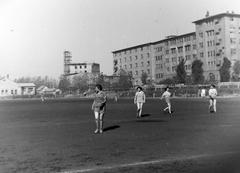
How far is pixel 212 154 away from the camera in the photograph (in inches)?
340

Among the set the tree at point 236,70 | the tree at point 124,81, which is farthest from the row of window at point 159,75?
the tree at point 236,70

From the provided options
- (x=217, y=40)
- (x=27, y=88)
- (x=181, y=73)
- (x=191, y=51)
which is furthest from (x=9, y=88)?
(x=217, y=40)

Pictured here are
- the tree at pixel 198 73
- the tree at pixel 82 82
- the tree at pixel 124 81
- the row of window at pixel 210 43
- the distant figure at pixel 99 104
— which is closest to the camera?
the distant figure at pixel 99 104

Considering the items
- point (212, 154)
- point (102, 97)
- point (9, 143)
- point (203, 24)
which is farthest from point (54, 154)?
point (203, 24)

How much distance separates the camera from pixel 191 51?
97.4 meters

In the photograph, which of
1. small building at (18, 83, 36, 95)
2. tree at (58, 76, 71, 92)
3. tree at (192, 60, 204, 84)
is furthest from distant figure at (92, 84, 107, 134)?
small building at (18, 83, 36, 95)

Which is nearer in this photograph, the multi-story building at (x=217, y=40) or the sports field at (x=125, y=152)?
the sports field at (x=125, y=152)

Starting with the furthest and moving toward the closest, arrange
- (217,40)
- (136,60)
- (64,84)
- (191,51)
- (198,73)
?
(64,84) → (136,60) → (191,51) → (217,40) → (198,73)

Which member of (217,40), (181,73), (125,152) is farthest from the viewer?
(181,73)

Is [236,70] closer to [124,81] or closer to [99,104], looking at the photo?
[124,81]

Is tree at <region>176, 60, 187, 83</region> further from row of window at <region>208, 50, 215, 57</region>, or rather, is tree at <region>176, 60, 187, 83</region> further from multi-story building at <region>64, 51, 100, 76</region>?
multi-story building at <region>64, 51, 100, 76</region>

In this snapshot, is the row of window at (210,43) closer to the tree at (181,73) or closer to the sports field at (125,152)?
the tree at (181,73)

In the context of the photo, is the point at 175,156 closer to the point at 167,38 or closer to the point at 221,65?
the point at 221,65

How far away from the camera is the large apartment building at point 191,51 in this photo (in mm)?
83562
